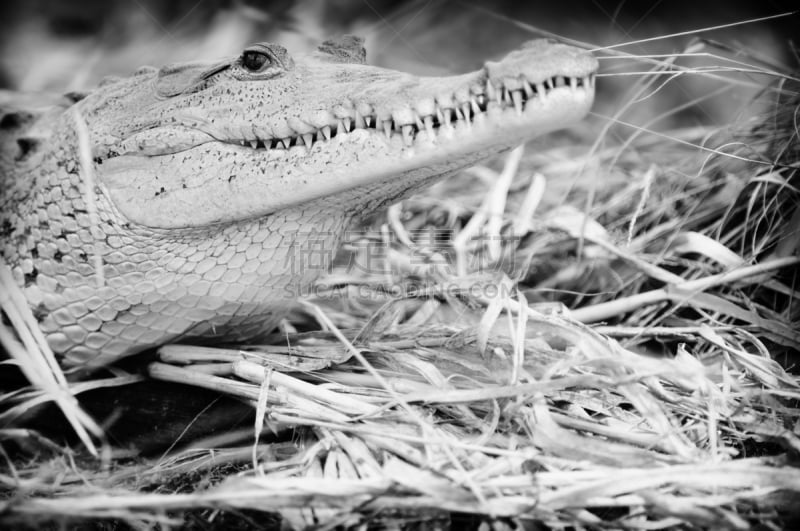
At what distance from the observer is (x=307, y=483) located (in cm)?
120

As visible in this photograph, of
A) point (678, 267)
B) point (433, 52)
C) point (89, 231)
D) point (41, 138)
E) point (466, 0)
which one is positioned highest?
point (466, 0)

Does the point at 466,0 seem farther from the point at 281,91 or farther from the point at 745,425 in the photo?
the point at 745,425

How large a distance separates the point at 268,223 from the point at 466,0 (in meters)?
2.75

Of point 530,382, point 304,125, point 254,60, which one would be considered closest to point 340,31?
point 254,60

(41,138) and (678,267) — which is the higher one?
(41,138)

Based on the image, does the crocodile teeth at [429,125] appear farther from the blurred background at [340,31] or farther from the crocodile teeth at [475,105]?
the blurred background at [340,31]

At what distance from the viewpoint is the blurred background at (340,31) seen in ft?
10.5

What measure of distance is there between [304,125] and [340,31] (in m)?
2.16

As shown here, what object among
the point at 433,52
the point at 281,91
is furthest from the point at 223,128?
the point at 433,52

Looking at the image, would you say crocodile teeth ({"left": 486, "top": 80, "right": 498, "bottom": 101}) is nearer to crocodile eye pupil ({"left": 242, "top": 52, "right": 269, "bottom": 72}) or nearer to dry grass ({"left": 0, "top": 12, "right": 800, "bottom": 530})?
dry grass ({"left": 0, "top": 12, "right": 800, "bottom": 530})

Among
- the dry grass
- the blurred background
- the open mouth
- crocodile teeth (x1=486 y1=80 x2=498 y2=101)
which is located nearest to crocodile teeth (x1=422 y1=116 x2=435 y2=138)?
the open mouth

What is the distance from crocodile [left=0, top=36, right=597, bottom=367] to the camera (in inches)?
61.9

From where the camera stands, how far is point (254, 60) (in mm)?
1748

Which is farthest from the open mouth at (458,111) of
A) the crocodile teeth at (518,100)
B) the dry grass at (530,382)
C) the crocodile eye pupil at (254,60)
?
the dry grass at (530,382)
